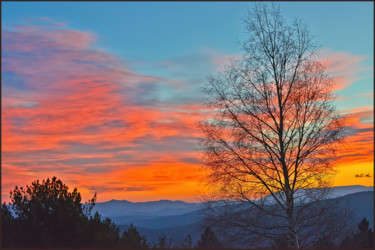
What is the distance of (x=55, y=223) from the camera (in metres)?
13.3

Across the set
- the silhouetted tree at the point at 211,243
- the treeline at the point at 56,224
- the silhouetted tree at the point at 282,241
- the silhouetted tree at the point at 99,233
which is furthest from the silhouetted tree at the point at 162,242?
the silhouetted tree at the point at 282,241

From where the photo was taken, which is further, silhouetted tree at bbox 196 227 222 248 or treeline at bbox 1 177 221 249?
silhouetted tree at bbox 196 227 222 248

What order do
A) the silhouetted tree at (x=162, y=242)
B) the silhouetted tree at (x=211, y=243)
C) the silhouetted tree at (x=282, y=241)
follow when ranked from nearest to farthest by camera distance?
Result: the silhouetted tree at (x=211, y=243), the silhouetted tree at (x=162, y=242), the silhouetted tree at (x=282, y=241)

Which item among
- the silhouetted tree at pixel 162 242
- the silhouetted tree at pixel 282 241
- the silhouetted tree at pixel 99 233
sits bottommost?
the silhouetted tree at pixel 282 241

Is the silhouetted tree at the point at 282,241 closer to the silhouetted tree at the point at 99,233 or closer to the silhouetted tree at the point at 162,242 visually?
the silhouetted tree at the point at 162,242

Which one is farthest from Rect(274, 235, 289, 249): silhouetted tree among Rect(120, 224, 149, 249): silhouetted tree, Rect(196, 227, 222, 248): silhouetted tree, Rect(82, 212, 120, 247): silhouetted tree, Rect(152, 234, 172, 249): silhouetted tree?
Rect(82, 212, 120, 247): silhouetted tree

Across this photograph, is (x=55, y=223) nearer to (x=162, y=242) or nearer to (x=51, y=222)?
(x=51, y=222)

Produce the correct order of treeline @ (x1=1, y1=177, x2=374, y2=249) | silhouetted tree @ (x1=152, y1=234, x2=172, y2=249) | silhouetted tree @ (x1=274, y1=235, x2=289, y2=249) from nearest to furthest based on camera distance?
treeline @ (x1=1, y1=177, x2=374, y2=249) < silhouetted tree @ (x1=152, y1=234, x2=172, y2=249) < silhouetted tree @ (x1=274, y1=235, x2=289, y2=249)

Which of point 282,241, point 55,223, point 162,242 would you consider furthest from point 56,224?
point 282,241

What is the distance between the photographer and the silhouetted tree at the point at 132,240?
13748 millimetres

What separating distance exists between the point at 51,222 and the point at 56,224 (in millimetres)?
239

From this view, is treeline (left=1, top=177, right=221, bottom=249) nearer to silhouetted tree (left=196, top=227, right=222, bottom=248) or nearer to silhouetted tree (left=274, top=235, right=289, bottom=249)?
silhouetted tree (left=196, top=227, right=222, bottom=248)

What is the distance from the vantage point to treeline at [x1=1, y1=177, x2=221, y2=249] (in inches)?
509

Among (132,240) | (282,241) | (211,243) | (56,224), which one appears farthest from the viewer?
(282,241)
